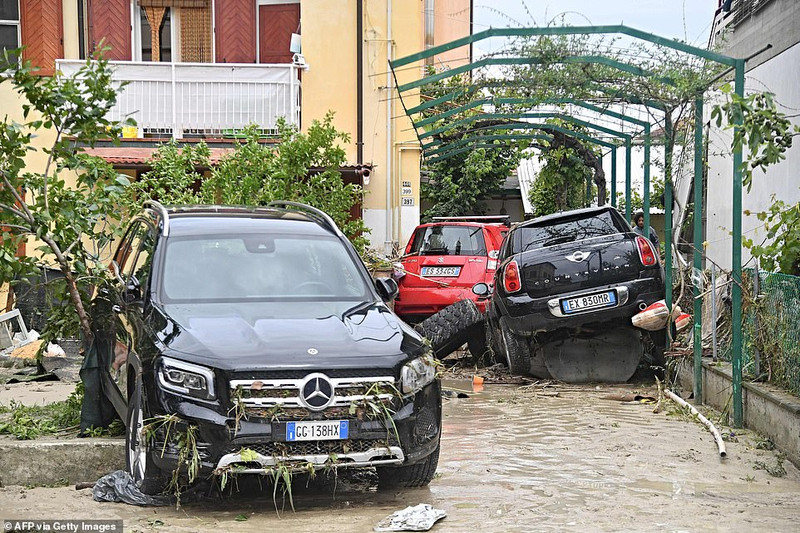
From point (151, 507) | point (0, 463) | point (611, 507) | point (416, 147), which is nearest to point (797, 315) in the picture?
point (611, 507)

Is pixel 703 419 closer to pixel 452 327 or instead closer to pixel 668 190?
pixel 668 190

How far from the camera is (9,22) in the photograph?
19.2 metres

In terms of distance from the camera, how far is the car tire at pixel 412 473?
23.0ft

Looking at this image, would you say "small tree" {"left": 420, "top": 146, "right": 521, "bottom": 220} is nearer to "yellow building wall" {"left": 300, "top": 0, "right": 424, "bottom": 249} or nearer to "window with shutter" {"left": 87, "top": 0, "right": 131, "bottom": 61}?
"yellow building wall" {"left": 300, "top": 0, "right": 424, "bottom": 249}

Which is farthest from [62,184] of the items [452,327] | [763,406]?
[452,327]

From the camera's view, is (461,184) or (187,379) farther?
(461,184)

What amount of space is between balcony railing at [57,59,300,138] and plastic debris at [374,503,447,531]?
1260cm

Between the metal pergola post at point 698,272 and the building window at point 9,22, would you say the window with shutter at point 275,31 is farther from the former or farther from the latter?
the metal pergola post at point 698,272

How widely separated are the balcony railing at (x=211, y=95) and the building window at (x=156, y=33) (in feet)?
5.90

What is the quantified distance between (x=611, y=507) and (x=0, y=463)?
13.4 feet

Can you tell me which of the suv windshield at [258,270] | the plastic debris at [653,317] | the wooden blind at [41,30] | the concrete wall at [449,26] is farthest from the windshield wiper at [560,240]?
the concrete wall at [449,26]

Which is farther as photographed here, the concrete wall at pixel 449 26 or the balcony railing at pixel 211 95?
the concrete wall at pixel 449 26

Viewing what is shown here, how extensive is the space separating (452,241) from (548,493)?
30.8 ft

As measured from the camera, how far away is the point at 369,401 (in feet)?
21.4
